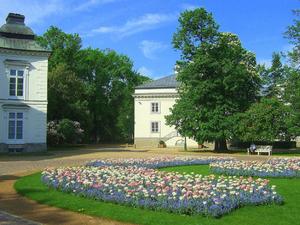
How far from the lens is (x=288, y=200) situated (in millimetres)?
12500

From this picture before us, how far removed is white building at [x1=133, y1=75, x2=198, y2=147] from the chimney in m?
24.9

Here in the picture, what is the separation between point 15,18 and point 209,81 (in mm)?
18627

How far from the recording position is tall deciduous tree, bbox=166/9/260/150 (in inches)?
1684

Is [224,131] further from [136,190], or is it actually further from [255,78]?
[136,190]

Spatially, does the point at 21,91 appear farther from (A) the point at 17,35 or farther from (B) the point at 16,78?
(A) the point at 17,35

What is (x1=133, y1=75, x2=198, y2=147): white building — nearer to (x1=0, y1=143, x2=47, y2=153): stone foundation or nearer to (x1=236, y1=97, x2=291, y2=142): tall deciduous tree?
(x1=236, y1=97, x2=291, y2=142): tall deciduous tree

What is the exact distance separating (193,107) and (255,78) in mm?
7257

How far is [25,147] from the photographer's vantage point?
126ft

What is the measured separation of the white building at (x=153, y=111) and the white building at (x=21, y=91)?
2477 centimetres

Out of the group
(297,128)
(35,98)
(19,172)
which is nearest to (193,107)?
(297,128)

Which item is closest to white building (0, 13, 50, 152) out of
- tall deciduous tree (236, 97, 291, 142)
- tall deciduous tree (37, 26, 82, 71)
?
tall deciduous tree (236, 97, 291, 142)

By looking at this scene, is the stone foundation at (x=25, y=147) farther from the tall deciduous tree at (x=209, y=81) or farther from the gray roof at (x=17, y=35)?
the tall deciduous tree at (x=209, y=81)

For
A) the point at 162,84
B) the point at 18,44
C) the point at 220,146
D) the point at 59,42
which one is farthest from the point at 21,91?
the point at 59,42

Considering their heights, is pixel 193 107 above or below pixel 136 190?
above
